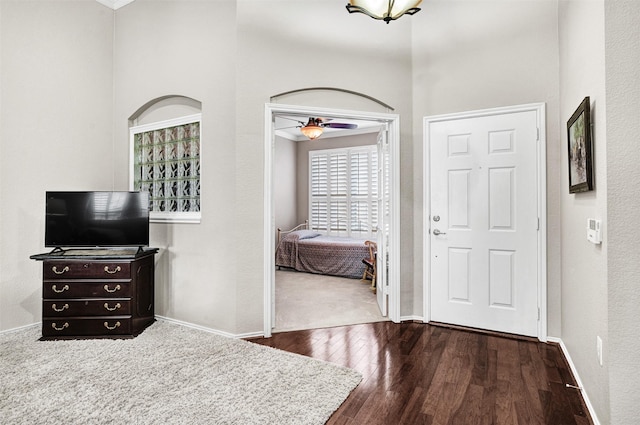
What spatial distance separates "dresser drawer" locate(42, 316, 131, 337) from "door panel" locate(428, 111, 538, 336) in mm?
3082

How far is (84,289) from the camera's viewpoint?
3291mm

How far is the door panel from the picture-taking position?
3.30 meters

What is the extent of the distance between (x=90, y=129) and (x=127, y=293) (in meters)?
2.01

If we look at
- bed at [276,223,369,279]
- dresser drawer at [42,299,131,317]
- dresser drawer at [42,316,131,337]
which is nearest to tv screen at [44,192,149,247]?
dresser drawer at [42,299,131,317]

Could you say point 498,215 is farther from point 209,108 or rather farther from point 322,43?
point 209,108

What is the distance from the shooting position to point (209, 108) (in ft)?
11.5

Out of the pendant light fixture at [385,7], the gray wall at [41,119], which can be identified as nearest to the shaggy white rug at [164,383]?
the gray wall at [41,119]

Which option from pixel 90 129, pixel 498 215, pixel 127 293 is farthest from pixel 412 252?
pixel 90 129

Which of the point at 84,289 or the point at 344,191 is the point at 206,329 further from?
the point at 344,191

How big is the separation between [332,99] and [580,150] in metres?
2.18

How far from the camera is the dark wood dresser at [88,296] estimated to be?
3.28m

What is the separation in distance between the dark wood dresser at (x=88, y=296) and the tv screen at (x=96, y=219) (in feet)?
0.69

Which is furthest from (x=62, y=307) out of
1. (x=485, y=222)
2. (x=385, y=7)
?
(x=485, y=222)

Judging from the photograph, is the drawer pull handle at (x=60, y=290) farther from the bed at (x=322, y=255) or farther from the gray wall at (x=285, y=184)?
the gray wall at (x=285, y=184)
